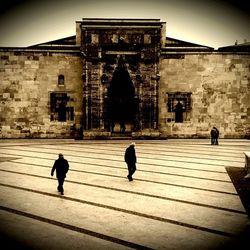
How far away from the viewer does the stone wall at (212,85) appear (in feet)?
80.9

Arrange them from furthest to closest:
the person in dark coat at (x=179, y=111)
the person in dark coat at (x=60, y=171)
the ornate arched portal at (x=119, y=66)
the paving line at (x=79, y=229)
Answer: the person in dark coat at (x=179, y=111)
the ornate arched portal at (x=119, y=66)
the person in dark coat at (x=60, y=171)
the paving line at (x=79, y=229)

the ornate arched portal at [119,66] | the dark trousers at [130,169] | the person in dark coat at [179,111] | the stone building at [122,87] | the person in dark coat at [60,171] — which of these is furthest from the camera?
the person in dark coat at [179,111]

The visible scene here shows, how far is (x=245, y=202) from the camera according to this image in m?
7.79

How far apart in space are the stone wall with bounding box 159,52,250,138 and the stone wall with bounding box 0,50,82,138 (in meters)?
7.45

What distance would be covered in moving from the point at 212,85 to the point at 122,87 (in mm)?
7464

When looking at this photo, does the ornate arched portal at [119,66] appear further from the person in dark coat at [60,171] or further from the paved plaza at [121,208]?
the person in dark coat at [60,171]

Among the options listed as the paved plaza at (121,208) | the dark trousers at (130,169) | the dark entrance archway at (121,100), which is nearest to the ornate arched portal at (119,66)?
the dark entrance archway at (121,100)


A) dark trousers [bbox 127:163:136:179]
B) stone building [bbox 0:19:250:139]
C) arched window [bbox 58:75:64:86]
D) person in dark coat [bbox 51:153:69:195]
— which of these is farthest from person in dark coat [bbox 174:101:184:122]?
person in dark coat [bbox 51:153:69:195]

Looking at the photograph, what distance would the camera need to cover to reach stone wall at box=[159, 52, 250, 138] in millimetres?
24656

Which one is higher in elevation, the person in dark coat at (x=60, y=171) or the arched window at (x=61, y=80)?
the arched window at (x=61, y=80)

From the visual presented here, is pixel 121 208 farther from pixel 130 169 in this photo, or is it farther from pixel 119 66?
pixel 119 66

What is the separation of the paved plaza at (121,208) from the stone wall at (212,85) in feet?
39.8

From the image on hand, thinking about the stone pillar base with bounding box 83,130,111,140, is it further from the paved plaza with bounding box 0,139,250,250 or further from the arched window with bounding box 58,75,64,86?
the paved plaza with bounding box 0,139,250,250

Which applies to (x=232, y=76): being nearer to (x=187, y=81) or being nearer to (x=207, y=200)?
(x=187, y=81)
